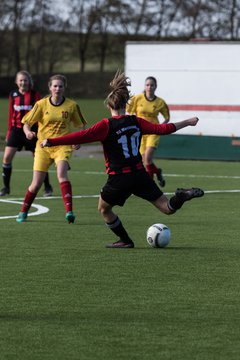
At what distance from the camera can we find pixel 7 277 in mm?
10219

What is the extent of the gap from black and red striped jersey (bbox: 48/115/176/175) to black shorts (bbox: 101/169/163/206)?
7 cm

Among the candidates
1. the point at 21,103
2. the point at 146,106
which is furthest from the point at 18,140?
the point at 146,106

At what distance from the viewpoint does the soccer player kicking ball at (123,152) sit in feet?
37.9

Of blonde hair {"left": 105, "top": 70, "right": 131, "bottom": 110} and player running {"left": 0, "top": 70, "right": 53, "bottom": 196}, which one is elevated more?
blonde hair {"left": 105, "top": 70, "right": 131, "bottom": 110}

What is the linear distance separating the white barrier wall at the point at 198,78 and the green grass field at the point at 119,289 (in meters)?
14.2

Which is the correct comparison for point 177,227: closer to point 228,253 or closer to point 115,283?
point 228,253

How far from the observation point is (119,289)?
957 cm

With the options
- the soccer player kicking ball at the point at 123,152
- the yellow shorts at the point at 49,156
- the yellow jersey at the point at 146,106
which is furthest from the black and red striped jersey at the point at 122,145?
the yellow jersey at the point at 146,106

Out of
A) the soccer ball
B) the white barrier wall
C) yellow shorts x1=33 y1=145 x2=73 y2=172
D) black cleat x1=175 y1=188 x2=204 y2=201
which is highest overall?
black cleat x1=175 y1=188 x2=204 y2=201

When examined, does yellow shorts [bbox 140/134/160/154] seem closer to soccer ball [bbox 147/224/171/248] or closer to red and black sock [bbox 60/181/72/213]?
red and black sock [bbox 60/181/72/213]

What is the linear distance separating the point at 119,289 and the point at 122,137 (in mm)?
2608

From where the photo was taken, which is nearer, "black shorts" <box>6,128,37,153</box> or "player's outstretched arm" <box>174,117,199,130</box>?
"player's outstretched arm" <box>174,117,199,130</box>

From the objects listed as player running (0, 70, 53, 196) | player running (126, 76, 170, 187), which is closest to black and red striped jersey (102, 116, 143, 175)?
player running (0, 70, 53, 196)

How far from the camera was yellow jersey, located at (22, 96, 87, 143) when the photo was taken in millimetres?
15039
